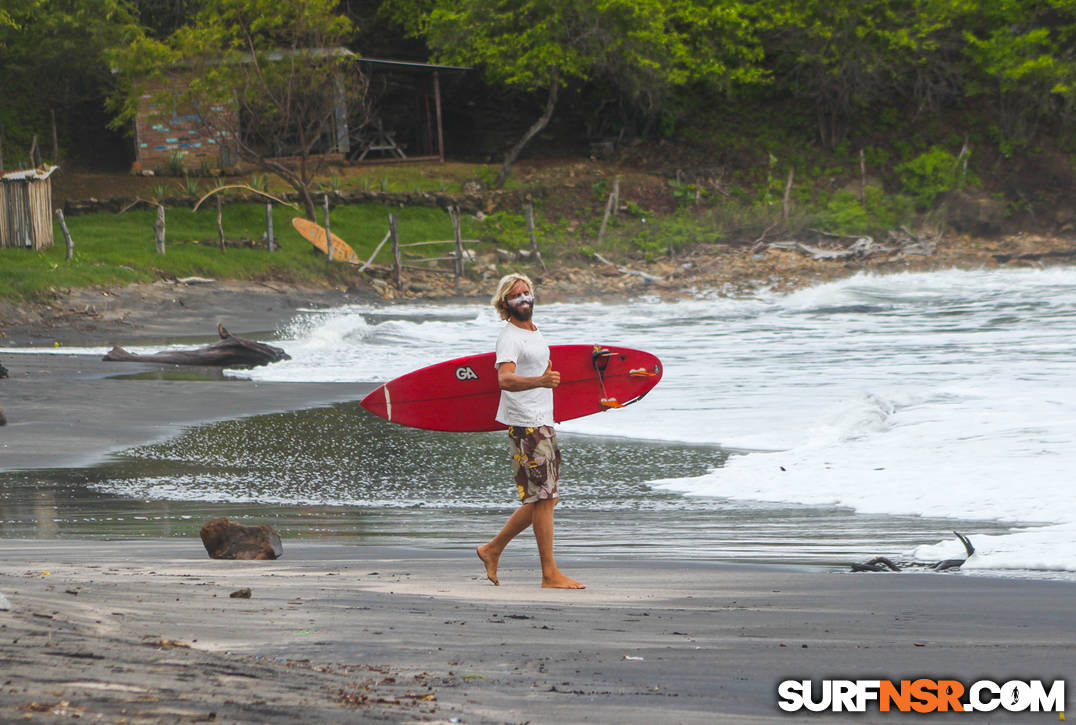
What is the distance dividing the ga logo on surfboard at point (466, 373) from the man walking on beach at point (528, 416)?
939mm

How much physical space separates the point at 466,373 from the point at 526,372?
106 centimetres

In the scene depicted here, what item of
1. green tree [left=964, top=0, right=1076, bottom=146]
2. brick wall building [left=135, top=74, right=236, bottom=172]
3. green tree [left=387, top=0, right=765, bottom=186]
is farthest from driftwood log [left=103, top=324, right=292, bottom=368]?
green tree [left=964, top=0, right=1076, bottom=146]

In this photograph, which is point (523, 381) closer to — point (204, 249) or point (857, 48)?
point (204, 249)

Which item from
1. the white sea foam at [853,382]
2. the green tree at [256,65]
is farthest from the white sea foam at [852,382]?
the green tree at [256,65]

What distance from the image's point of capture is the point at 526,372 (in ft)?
16.1

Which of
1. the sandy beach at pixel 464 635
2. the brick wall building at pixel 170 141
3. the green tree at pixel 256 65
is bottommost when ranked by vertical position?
the sandy beach at pixel 464 635

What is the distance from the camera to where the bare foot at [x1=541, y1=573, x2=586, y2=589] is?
4.77 metres

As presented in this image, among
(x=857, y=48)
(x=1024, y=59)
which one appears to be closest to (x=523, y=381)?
(x=857, y=48)

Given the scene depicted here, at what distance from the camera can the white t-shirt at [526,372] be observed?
4.86m

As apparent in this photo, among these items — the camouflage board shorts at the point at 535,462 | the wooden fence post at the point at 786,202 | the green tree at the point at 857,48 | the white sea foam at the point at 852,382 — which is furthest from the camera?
the green tree at the point at 857,48

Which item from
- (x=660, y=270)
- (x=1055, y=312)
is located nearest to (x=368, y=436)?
(x=1055, y=312)

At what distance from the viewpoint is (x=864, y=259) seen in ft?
100.0

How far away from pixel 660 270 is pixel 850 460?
2117cm

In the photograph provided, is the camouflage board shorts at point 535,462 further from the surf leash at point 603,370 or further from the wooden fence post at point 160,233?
the wooden fence post at point 160,233
